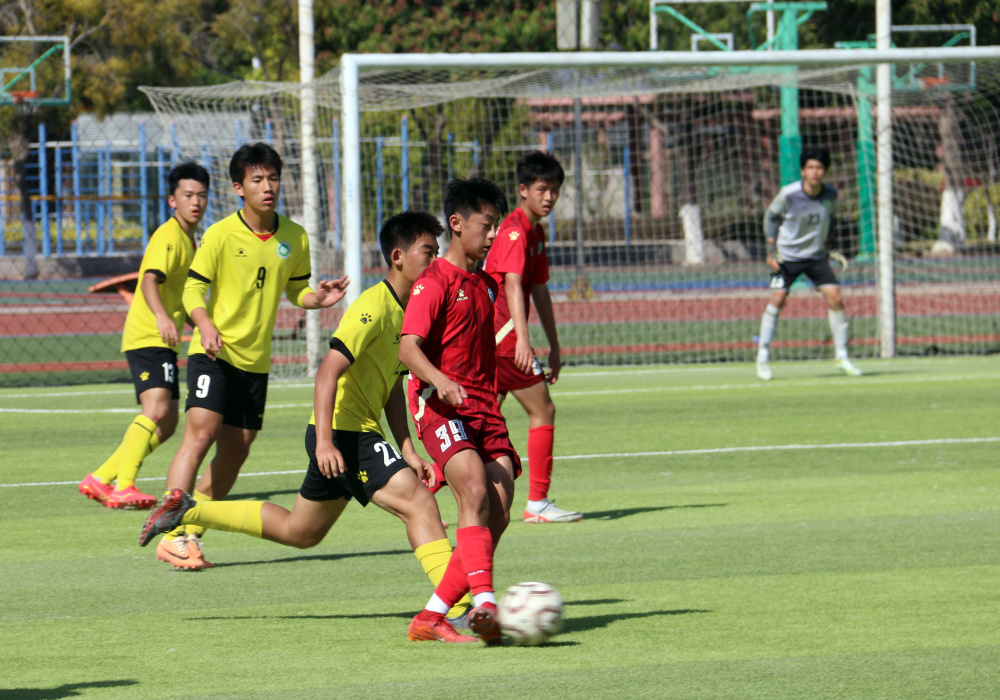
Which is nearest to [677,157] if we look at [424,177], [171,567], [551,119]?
[551,119]

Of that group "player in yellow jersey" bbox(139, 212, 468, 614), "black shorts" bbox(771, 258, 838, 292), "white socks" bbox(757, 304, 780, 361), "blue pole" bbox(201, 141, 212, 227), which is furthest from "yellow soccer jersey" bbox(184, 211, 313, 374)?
"blue pole" bbox(201, 141, 212, 227)

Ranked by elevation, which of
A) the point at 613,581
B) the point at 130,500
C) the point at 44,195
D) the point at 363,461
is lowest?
the point at 613,581

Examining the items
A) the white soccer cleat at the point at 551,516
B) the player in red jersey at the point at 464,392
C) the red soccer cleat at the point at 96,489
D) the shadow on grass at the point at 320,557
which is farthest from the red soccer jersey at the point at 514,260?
the red soccer cleat at the point at 96,489

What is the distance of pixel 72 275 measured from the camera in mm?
31359

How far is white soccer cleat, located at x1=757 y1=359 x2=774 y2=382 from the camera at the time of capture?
45.3 feet

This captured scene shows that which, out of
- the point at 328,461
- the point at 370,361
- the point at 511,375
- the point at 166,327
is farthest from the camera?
the point at 511,375

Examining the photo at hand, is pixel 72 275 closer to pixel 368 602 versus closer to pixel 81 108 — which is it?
pixel 81 108

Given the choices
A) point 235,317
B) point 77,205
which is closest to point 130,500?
point 235,317

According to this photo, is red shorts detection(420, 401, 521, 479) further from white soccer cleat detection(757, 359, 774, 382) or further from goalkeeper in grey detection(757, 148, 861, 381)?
white soccer cleat detection(757, 359, 774, 382)

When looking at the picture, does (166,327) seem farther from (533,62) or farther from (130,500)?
(533,62)

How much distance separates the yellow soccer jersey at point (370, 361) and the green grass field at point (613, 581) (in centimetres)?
80

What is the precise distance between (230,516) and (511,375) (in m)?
2.20

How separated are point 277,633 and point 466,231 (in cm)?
168

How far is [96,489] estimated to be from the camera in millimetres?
7801
